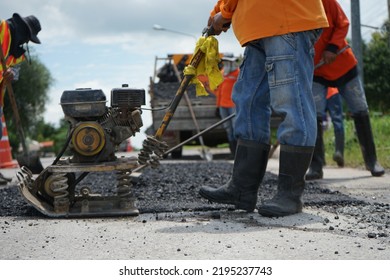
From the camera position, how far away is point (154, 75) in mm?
→ 15898

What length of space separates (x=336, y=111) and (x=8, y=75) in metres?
4.95

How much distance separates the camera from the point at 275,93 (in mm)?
3986

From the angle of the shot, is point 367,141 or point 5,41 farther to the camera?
point 5,41

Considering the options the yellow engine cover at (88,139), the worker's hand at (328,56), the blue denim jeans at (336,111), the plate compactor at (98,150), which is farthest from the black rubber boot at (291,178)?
the blue denim jeans at (336,111)

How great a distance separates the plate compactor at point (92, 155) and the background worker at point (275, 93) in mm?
632

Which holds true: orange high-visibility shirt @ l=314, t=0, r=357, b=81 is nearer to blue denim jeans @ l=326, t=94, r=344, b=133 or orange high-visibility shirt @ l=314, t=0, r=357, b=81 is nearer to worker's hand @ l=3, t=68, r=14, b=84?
blue denim jeans @ l=326, t=94, r=344, b=133

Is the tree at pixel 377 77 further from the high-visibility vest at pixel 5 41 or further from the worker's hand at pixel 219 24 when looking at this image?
the worker's hand at pixel 219 24

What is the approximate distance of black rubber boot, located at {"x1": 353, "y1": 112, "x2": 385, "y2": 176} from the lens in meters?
6.91

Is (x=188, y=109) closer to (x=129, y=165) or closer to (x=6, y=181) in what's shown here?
(x=6, y=181)

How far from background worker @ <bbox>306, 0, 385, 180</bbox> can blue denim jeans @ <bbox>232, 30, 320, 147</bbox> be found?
8.12 feet

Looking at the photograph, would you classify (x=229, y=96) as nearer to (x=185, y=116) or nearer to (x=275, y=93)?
(x=185, y=116)

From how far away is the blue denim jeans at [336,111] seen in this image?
30.7 ft

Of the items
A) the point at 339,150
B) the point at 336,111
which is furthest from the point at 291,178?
the point at 336,111
